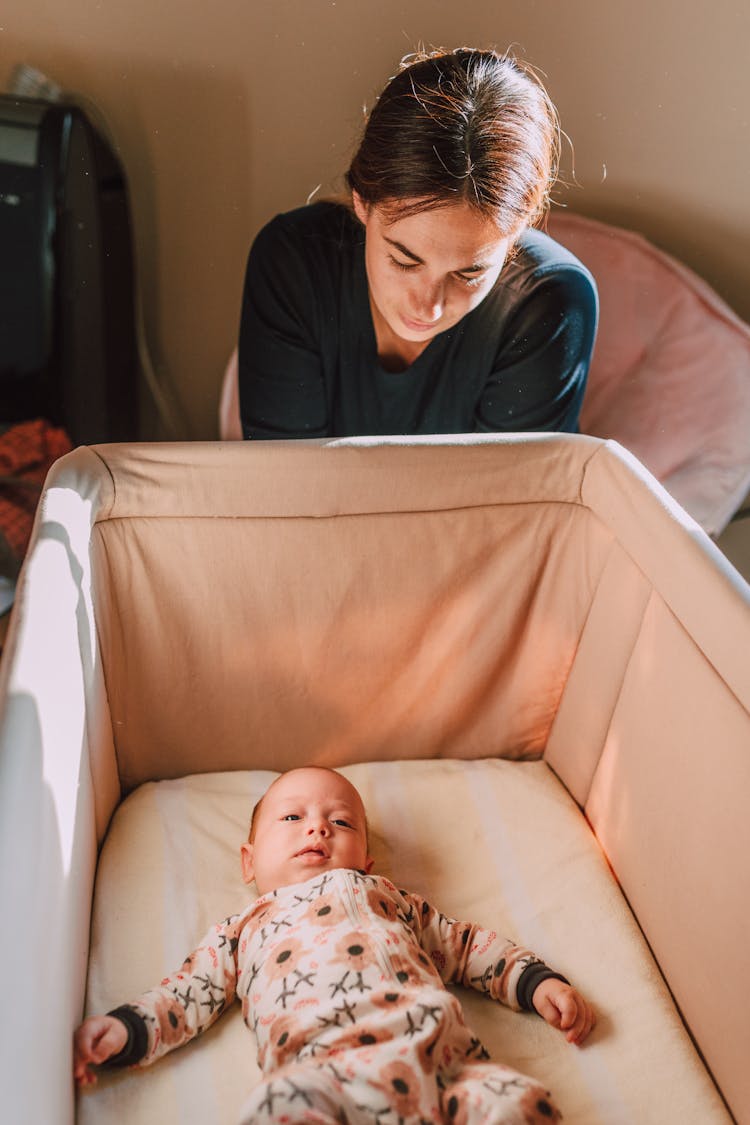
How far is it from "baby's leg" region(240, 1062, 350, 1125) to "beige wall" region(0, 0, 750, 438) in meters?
1.01

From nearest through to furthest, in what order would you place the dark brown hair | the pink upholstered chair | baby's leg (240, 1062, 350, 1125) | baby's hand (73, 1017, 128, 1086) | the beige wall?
baby's leg (240, 1062, 350, 1125), baby's hand (73, 1017, 128, 1086), the dark brown hair, the beige wall, the pink upholstered chair

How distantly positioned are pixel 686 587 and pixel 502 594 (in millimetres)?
278

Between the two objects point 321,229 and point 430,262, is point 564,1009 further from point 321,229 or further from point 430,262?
point 321,229

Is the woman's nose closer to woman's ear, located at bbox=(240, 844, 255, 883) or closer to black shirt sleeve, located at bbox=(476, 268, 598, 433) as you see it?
black shirt sleeve, located at bbox=(476, 268, 598, 433)

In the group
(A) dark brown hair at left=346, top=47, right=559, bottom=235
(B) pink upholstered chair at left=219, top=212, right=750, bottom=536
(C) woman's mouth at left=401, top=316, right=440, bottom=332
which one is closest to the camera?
(A) dark brown hair at left=346, top=47, right=559, bottom=235

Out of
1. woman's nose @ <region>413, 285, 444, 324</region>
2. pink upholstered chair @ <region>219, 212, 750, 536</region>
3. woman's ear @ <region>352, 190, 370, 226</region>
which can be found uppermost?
woman's ear @ <region>352, 190, 370, 226</region>

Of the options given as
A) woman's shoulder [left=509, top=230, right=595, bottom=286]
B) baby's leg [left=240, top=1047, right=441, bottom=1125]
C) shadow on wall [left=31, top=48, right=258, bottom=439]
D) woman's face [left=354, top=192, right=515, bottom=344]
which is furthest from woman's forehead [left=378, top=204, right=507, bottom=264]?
baby's leg [left=240, top=1047, right=441, bottom=1125]

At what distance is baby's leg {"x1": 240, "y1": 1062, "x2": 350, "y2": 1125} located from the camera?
26.9 inches

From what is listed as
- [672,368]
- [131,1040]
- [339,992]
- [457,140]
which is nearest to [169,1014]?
[131,1040]

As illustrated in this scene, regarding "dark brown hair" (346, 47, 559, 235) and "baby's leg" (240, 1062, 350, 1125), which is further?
"dark brown hair" (346, 47, 559, 235)

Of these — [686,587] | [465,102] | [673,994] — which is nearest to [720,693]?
[686,587]

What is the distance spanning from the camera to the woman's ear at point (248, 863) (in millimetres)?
985

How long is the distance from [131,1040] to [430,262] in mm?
730

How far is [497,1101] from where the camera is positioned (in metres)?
0.72
